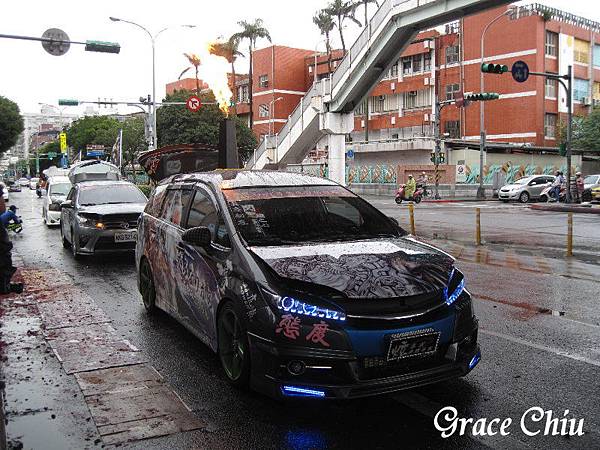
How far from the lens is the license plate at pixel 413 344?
391 cm

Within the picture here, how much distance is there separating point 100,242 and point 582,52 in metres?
50.5

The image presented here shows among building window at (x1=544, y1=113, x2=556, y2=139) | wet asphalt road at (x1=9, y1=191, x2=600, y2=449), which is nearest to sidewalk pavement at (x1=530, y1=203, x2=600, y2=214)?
wet asphalt road at (x1=9, y1=191, x2=600, y2=449)

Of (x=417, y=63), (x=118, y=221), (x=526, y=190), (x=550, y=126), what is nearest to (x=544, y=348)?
(x=118, y=221)

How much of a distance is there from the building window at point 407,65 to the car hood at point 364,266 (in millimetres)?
52311

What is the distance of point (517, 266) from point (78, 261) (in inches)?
327

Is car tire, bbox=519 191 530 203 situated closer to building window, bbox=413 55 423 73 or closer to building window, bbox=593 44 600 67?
building window, bbox=413 55 423 73

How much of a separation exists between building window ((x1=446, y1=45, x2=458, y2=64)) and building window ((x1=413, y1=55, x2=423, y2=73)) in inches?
100

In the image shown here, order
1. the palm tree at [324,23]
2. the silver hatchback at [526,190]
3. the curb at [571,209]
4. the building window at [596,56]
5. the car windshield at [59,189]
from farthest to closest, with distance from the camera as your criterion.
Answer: the palm tree at [324,23]
the building window at [596,56]
the silver hatchback at [526,190]
the curb at [571,209]
the car windshield at [59,189]

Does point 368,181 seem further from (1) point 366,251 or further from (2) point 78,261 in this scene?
(1) point 366,251

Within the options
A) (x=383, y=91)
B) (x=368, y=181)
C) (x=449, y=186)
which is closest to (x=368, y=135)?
(x=383, y=91)

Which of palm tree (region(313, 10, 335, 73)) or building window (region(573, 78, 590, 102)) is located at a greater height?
palm tree (region(313, 10, 335, 73))

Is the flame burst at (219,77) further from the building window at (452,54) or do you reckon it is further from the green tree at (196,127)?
the building window at (452,54)

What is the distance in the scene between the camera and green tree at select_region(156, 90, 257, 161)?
52938mm

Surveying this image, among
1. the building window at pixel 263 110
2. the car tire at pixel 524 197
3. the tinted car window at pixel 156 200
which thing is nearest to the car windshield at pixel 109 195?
the tinted car window at pixel 156 200
